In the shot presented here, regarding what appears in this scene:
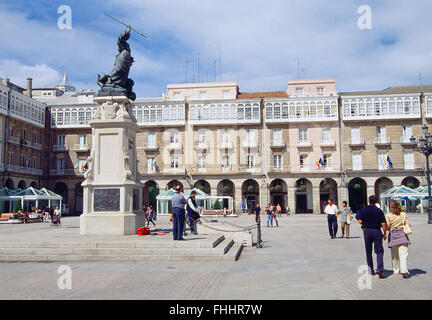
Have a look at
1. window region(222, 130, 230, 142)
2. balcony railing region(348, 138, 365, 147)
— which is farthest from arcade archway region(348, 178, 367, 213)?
window region(222, 130, 230, 142)

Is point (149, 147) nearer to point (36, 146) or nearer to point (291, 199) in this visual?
point (36, 146)

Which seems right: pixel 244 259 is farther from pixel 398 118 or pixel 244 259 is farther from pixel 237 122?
pixel 398 118

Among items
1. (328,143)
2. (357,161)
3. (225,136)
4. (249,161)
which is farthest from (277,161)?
(357,161)

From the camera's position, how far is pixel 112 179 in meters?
13.3

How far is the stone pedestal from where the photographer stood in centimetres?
1298

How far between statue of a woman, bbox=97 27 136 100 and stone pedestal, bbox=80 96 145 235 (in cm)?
47

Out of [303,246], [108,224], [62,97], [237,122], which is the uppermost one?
[62,97]

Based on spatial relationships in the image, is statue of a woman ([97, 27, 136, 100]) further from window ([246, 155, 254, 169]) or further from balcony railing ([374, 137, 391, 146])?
balcony railing ([374, 137, 391, 146])

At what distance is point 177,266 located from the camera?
9406mm

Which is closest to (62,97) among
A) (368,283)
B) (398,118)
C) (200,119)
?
(200,119)

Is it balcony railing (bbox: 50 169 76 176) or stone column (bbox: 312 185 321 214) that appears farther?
balcony railing (bbox: 50 169 76 176)

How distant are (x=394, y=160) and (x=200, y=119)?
74.9 feet

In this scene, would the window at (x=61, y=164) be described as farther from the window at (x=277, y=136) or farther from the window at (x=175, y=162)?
the window at (x=277, y=136)

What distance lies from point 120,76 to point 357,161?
126 feet
